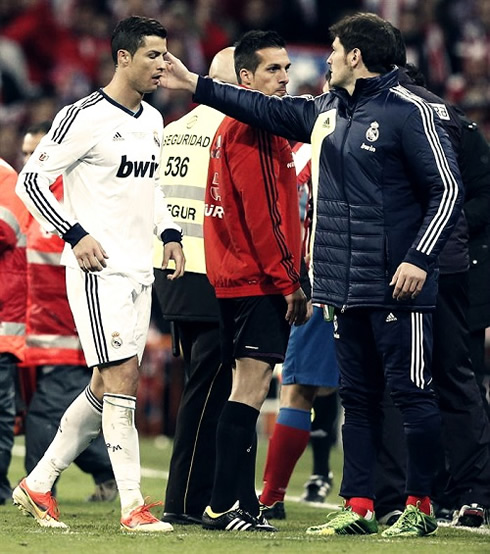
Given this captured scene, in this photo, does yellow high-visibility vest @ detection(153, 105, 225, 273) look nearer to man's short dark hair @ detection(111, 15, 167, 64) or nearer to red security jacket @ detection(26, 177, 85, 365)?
man's short dark hair @ detection(111, 15, 167, 64)

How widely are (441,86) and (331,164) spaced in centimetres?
994

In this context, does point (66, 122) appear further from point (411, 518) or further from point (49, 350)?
point (49, 350)

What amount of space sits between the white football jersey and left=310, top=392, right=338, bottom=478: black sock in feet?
10.3

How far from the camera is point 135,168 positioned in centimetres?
709

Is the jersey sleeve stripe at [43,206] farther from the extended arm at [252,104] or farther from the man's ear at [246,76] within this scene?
the man's ear at [246,76]

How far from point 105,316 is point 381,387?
1277 mm

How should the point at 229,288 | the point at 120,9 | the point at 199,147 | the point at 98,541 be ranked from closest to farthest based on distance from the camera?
1. the point at 98,541
2. the point at 229,288
3. the point at 199,147
4. the point at 120,9

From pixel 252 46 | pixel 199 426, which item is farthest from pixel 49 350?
pixel 252 46

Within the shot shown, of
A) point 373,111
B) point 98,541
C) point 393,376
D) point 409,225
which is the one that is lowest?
point 98,541

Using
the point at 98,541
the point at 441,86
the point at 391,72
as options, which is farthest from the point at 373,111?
the point at 441,86

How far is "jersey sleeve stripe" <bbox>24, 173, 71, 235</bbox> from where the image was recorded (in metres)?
6.88

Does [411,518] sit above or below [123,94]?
below

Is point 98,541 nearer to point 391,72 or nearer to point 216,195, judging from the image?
point 216,195

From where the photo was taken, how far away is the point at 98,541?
21.9 ft
